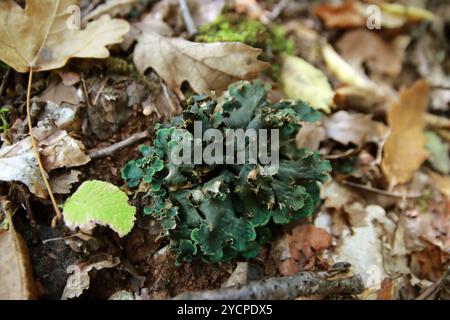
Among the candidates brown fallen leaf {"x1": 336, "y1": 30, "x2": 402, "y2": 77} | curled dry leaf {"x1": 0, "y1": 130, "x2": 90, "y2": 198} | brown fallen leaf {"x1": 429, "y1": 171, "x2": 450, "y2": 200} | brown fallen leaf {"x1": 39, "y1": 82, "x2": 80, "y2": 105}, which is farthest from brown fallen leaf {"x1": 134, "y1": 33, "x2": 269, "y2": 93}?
brown fallen leaf {"x1": 429, "y1": 171, "x2": 450, "y2": 200}

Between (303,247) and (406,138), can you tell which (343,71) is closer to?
(406,138)

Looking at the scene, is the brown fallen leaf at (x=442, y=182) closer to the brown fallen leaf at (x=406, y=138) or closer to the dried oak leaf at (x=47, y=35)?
the brown fallen leaf at (x=406, y=138)

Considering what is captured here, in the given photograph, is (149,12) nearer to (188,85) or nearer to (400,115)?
(188,85)

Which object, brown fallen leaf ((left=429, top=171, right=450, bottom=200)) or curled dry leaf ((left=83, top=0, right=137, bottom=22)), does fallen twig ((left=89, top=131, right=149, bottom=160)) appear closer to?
curled dry leaf ((left=83, top=0, right=137, bottom=22))

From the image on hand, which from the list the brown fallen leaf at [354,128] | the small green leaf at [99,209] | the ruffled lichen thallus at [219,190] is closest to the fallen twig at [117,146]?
the ruffled lichen thallus at [219,190]

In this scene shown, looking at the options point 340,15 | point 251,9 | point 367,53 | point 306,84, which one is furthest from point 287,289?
point 340,15
